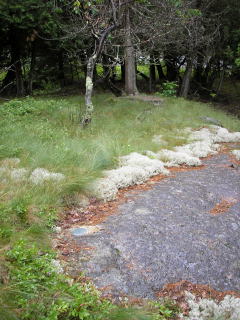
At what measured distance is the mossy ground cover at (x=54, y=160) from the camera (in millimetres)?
2480

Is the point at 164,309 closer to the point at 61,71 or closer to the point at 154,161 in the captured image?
the point at 154,161

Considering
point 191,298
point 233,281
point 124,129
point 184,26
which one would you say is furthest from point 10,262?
point 184,26

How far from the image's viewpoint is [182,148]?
797 centimetres

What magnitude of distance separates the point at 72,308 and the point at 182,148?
6134mm

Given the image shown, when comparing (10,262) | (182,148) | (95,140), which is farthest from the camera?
(182,148)

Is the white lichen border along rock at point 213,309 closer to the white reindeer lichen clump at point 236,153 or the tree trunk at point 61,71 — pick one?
the white reindeer lichen clump at point 236,153

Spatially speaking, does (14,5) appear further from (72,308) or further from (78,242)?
(72,308)

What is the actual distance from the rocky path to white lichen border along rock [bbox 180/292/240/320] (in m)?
0.29

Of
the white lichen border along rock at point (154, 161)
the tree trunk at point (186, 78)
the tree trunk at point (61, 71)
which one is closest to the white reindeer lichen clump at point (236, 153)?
the white lichen border along rock at point (154, 161)

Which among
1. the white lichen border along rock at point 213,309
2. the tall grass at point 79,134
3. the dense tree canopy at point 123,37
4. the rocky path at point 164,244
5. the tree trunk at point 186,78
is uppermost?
the dense tree canopy at point 123,37

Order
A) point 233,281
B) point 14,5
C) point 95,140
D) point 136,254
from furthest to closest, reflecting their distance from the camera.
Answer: point 14,5
point 95,140
point 136,254
point 233,281

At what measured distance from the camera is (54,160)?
560cm

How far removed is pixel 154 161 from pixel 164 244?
300 centimetres

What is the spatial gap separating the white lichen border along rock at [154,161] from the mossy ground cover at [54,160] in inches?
9.7
